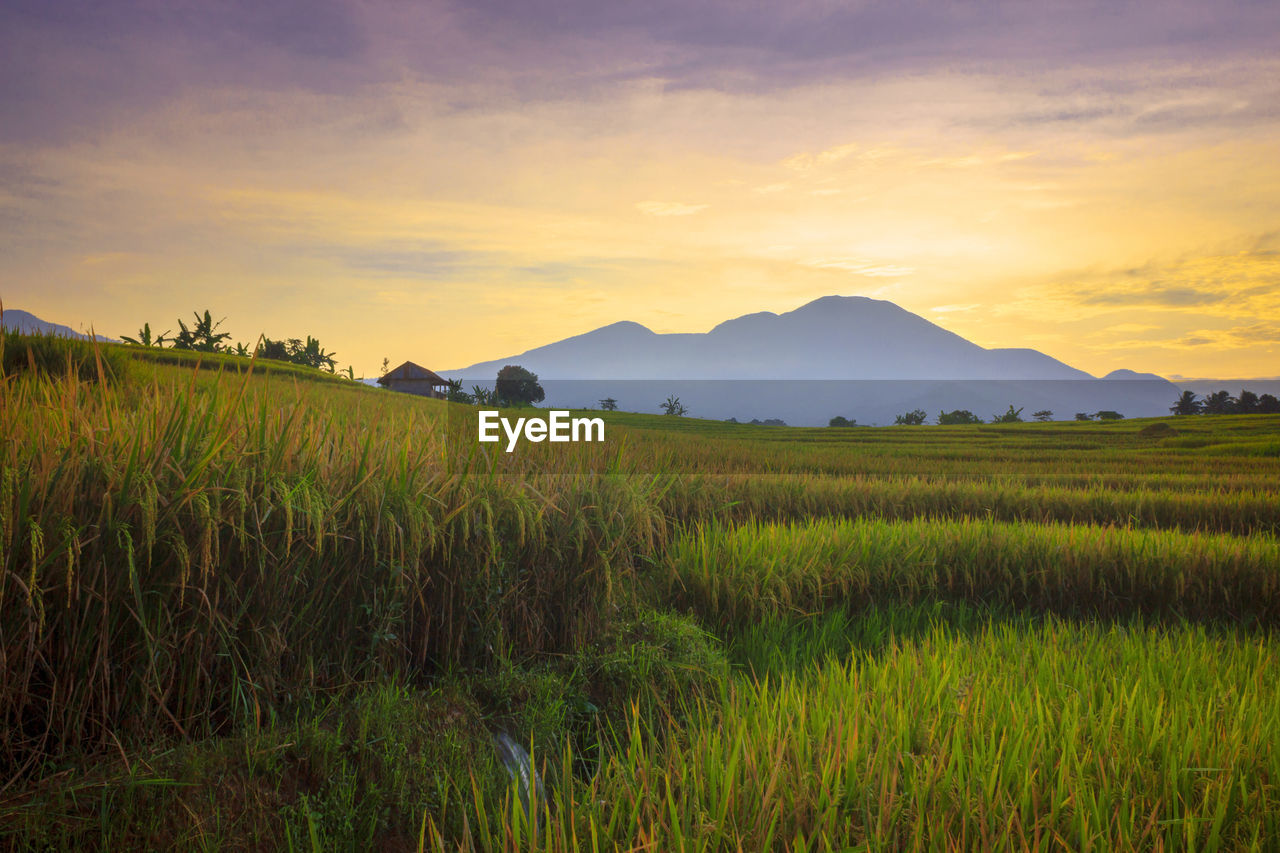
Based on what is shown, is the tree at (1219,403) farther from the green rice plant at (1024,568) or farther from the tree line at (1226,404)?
the green rice plant at (1024,568)

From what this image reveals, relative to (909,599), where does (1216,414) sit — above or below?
above

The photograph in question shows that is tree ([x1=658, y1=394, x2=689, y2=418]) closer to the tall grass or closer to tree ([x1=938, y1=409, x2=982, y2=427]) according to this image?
tree ([x1=938, y1=409, x2=982, y2=427])

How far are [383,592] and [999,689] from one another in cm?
336

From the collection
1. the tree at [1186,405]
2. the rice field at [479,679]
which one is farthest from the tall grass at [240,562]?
the tree at [1186,405]

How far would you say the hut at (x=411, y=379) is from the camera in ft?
172

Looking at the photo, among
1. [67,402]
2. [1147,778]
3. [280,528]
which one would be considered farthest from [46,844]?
[1147,778]

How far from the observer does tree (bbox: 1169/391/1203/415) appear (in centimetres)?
3838

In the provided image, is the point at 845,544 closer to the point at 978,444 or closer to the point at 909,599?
the point at 909,599

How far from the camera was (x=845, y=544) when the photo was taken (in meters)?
6.59

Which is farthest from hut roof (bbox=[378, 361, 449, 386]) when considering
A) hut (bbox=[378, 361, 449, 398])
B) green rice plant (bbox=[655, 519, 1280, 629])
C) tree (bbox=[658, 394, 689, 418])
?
green rice plant (bbox=[655, 519, 1280, 629])

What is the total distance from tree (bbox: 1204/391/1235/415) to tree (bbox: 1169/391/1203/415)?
408 millimetres

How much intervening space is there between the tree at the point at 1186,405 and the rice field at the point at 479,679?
4266 centimetres

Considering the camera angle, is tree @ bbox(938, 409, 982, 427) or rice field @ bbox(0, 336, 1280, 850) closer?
rice field @ bbox(0, 336, 1280, 850)

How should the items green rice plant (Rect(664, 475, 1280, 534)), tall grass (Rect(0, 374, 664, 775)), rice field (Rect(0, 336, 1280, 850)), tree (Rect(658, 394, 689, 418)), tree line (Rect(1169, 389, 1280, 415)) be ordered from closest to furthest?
rice field (Rect(0, 336, 1280, 850)) → tall grass (Rect(0, 374, 664, 775)) → green rice plant (Rect(664, 475, 1280, 534)) → tree line (Rect(1169, 389, 1280, 415)) → tree (Rect(658, 394, 689, 418))
